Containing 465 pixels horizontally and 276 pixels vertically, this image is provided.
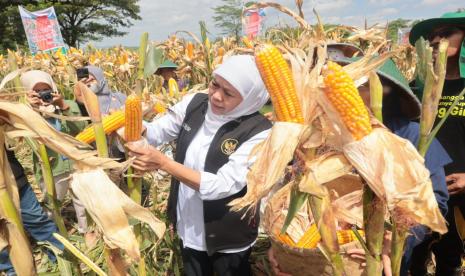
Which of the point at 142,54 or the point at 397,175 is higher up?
the point at 142,54

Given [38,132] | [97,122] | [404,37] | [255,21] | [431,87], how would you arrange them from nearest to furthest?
[431,87]
[38,132]
[97,122]
[404,37]
[255,21]

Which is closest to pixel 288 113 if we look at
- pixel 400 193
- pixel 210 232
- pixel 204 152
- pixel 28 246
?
pixel 400 193

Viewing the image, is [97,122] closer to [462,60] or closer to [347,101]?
[347,101]

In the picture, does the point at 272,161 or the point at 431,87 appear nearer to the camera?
the point at 431,87

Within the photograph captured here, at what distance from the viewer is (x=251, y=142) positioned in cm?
145

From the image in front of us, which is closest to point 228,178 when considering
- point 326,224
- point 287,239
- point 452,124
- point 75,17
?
point 287,239

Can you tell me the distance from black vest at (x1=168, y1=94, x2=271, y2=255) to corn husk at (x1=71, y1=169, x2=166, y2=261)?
2.33 ft

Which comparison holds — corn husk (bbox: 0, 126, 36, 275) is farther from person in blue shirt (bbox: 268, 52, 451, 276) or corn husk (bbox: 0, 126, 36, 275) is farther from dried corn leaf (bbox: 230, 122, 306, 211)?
person in blue shirt (bbox: 268, 52, 451, 276)

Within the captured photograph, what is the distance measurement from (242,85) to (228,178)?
39 cm

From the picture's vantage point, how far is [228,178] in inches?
54.7

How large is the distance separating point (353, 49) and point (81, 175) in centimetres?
169

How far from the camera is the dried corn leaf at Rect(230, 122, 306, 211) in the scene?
746 mm

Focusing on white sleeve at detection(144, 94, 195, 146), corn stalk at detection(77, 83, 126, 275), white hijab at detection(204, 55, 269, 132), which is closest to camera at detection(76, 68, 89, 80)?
white sleeve at detection(144, 94, 195, 146)

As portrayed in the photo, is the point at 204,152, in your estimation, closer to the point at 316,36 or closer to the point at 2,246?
the point at 316,36
